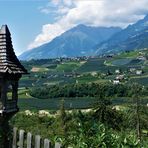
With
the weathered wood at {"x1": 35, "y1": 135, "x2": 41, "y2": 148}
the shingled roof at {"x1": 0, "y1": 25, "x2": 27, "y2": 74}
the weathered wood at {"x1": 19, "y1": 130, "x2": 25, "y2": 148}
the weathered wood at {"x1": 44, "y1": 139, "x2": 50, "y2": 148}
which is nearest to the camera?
the weathered wood at {"x1": 44, "y1": 139, "x2": 50, "y2": 148}

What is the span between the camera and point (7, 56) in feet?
43.8

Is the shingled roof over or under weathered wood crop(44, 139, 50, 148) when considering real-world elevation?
over

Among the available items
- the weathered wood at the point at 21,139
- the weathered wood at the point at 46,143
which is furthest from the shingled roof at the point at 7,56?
the weathered wood at the point at 46,143

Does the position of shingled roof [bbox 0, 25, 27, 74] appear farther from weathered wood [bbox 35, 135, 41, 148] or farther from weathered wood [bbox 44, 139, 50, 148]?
weathered wood [bbox 44, 139, 50, 148]

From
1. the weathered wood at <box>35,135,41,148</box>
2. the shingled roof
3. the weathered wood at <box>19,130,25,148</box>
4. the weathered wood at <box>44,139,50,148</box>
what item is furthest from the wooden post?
the shingled roof

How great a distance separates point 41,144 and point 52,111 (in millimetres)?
161457

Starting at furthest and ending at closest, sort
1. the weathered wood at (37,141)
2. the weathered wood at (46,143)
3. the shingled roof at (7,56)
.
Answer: the shingled roof at (7,56) < the weathered wood at (37,141) < the weathered wood at (46,143)

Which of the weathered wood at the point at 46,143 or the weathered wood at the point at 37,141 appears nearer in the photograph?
the weathered wood at the point at 46,143

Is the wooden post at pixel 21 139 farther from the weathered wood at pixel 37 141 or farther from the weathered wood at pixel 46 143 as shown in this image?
the weathered wood at pixel 46 143

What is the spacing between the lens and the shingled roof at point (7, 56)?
13109 millimetres

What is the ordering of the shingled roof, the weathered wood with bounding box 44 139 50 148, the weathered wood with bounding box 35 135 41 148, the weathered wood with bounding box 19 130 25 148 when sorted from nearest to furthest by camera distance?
1. the weathered wood with bounding box 44 139 50 148
2. the weathered wood with bounding box 35 135 41 148
3. the weathered wood with bounding box 19 130 25 148
4. the shingled roof

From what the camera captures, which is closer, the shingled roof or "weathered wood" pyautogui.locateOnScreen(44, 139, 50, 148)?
"weathered wood" pyautogui.locateOnScreen(44, 139, 50, 148)

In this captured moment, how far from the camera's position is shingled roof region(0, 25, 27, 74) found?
13109mm

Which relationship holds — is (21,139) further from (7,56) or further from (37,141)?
(7,56)
